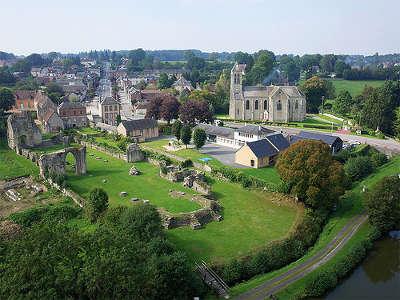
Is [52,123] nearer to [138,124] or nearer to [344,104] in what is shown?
[138,124]

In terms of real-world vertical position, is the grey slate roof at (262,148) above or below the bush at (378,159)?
above

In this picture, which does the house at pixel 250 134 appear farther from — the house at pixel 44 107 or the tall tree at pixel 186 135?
the house at pixel 44 107

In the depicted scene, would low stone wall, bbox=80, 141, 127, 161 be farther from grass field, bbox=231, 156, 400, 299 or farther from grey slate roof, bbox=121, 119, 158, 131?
grass field, bbox=231, 156, 400, 299

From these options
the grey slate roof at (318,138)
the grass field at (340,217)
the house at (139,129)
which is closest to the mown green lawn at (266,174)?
the grass field at (340,217)

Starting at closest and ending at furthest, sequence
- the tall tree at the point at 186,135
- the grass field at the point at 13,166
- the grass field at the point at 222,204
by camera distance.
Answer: the grass field at the point at 222,204
the grass field at the point at 13,166
the tall tree at the point at 186,135

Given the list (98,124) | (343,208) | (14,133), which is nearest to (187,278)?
(343,208)

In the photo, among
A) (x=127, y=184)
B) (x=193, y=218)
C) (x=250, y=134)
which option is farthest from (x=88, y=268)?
(x=250, y=134)

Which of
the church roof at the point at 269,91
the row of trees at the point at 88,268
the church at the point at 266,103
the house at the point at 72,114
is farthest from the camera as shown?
the church roof at the point at 269,91
